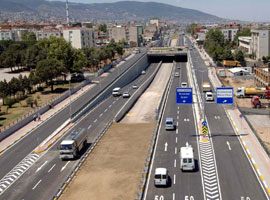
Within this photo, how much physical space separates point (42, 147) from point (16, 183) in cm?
1087

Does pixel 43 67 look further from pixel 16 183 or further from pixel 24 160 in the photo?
pixel 16 183

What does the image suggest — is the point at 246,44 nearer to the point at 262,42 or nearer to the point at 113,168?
the point at 262,42

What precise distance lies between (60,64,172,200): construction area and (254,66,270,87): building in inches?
1224

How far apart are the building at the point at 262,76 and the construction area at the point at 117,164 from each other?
31102mm

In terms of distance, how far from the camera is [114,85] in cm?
8944

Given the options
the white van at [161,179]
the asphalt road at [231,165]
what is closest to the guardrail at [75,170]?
the white van at [161,179]

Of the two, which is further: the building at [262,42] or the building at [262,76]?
the building at [262,42]

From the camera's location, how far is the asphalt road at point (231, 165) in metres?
31.8

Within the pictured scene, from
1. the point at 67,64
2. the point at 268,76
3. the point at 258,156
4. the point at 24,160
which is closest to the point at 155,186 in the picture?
the point at 258,156

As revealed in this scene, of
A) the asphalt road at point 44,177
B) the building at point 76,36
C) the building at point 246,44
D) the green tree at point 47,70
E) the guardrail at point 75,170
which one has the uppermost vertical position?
the building at point 76,36

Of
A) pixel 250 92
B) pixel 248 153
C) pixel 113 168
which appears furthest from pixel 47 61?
pixel 248 153

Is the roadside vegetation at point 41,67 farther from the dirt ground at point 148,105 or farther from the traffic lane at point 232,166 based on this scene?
the traffic lane at point 232,166

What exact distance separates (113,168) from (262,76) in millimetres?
57078

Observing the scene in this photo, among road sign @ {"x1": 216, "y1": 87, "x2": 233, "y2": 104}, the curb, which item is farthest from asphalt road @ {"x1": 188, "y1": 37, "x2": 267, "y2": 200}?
road sign @ {"x1": 216, "y1": 87, "x2": 233, "y2": 104}
